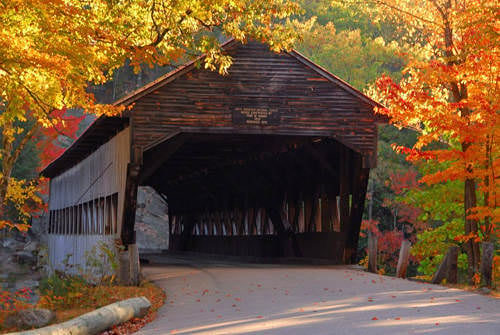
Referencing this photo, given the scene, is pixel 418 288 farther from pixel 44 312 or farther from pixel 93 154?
pixel 93 154

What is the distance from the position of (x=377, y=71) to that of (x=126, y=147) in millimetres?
29076

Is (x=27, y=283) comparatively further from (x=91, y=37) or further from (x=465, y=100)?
(x=465, y=100)

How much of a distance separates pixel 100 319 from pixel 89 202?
2007 cm

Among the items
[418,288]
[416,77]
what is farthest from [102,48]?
[418,288]

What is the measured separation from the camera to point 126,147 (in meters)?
21.1

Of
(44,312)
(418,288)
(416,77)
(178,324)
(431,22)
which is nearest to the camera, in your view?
(178,324)

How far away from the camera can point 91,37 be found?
58.3 ft

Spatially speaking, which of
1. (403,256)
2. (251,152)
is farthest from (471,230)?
(251,152)

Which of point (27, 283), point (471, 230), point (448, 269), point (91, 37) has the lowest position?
point (27, 283)

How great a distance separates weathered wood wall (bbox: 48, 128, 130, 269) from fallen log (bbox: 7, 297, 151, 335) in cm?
825

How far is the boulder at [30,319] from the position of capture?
1159 cm

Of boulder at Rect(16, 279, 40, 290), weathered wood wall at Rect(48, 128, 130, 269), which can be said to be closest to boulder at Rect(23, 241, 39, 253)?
weathered wood wall at Rect(48, 128, 130, 269)

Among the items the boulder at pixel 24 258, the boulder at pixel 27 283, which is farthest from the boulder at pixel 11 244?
the boulder at pixel 27 283

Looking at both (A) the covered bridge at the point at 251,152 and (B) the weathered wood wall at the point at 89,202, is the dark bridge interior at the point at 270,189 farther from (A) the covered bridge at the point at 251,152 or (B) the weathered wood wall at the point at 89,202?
(B) the weathered wood wall at the point at 89,202
